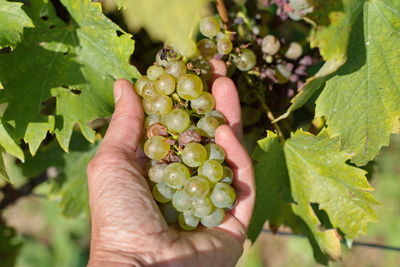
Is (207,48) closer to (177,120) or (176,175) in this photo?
(177,120)

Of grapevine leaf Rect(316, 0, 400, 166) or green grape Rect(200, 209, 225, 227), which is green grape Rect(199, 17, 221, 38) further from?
green grape Rect(200, 209, 225, 227)

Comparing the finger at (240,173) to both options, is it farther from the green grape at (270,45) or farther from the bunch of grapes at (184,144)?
the green grape at (270,45)

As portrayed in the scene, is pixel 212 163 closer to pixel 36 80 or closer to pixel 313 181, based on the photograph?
pixel 313 181

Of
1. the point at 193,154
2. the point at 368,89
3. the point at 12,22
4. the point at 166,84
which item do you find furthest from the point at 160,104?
the point at 368,89

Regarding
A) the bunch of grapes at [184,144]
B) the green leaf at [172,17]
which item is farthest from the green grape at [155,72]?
the green leaf at [172,17]

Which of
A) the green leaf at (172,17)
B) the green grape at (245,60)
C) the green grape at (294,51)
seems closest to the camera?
the green leaf at (172,17)
